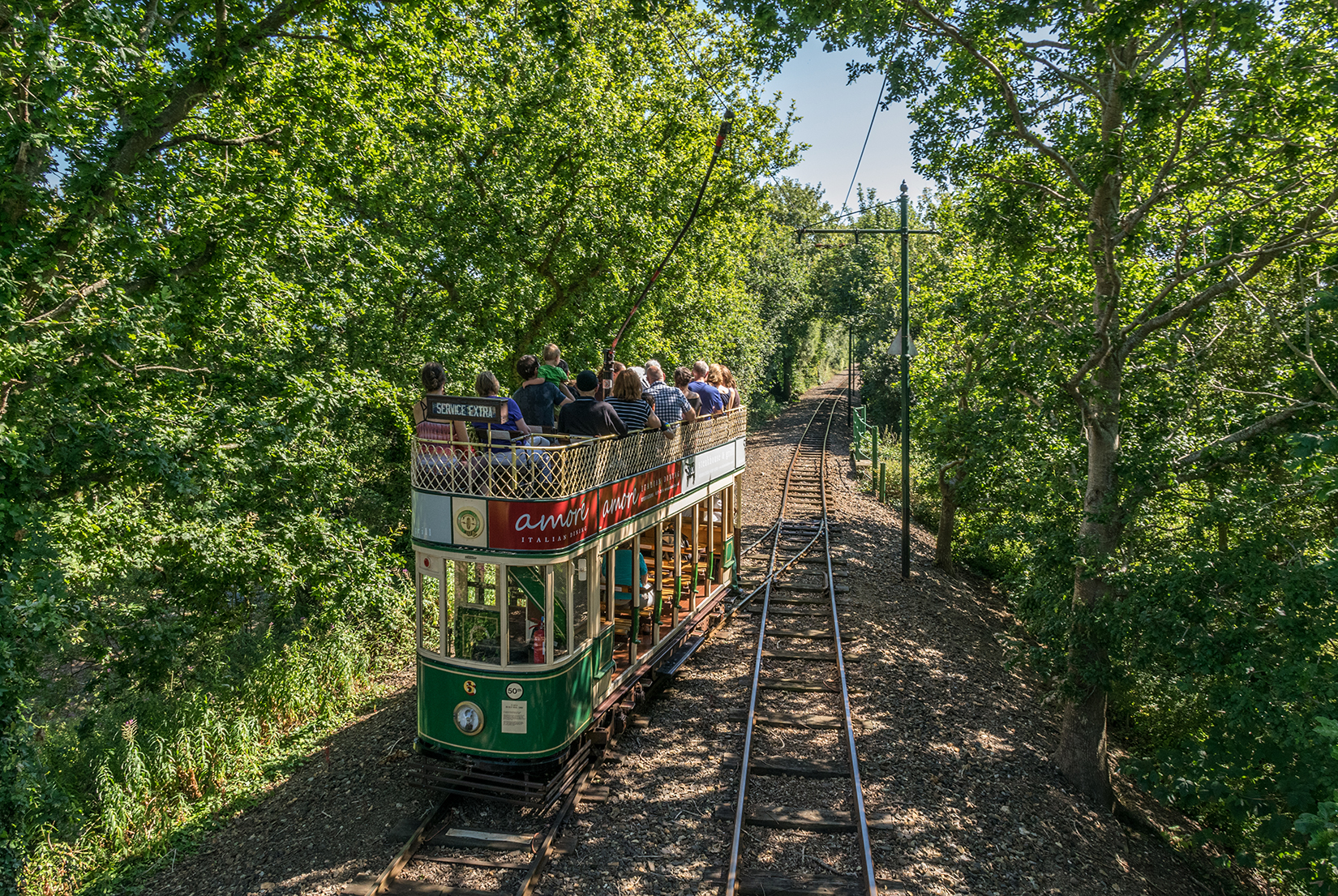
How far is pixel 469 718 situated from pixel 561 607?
135cm

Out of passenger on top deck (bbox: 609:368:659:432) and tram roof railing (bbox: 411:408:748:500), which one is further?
passenger on top deck (bbox: 609:368:659:432)

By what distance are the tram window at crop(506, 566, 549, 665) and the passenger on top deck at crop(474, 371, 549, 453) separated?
4.00ft

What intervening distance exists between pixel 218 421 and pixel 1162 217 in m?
11.8

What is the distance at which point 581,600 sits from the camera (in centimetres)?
805

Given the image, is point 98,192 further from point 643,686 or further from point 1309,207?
point 1309,207

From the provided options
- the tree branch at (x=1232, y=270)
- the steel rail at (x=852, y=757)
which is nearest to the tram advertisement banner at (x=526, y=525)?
the steel rail at (x=852, y=757)

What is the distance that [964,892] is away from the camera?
6.64 meters

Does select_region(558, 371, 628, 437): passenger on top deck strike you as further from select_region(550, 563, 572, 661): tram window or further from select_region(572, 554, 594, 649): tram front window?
select_region(550, 563, 572, 661): tram window

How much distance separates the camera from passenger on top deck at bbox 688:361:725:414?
1230 centimetres

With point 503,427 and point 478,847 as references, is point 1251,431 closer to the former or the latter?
point 503,427

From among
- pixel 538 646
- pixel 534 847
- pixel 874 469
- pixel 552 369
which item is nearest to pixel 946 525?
pixel 874 469

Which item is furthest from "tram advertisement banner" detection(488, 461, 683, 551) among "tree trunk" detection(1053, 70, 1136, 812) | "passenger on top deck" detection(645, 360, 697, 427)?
"tree trunk" detection(1053, 70, 1136, 812)

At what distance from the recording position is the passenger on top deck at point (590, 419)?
27.3ft

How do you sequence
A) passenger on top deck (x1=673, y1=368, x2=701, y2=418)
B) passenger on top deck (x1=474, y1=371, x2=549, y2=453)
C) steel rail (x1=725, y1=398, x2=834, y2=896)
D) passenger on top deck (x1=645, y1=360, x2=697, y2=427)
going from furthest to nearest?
passenger on top deck (x1=673, y1=368, x2=701, y2=418), passenger on top deck (x1=645, y1=360, x2=697, y2=427), passenger on top deck (x1=474, y1=371, x2=549, y2=453), steel rail (x1=725, y1=398, x2=834, y2=896)
